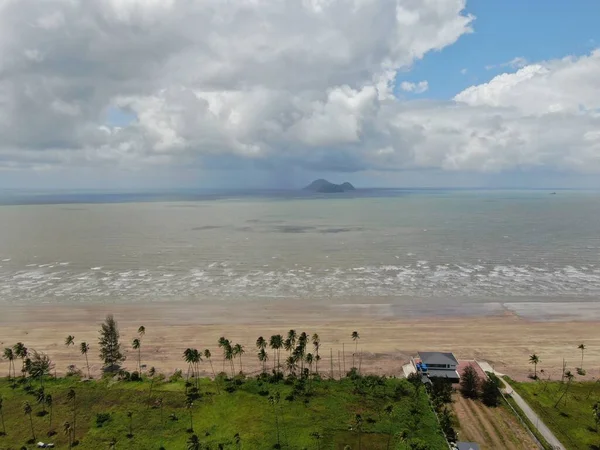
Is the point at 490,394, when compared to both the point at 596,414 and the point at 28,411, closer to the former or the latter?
the point at 596,414

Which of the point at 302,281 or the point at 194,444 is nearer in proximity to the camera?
the point at 194,444

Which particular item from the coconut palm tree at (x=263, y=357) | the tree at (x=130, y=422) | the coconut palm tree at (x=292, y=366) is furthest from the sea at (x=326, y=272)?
the tree at (x=130, y=422)

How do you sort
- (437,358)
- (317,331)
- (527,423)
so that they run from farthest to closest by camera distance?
(317,331) → (437,358) → (527,423)

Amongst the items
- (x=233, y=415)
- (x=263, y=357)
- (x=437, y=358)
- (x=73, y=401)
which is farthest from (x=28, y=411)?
(x=437, y=358)

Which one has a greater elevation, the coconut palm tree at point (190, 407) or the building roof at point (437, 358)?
the building roof at point (437, 358)

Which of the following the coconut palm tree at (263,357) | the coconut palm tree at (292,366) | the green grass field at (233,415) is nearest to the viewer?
the green grass field at (233,415)

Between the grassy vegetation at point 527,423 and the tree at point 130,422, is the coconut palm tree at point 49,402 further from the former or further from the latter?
the grassy vegetation at point 527,423

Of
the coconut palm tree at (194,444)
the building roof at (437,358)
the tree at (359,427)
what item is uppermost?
the building roof at (437,358)

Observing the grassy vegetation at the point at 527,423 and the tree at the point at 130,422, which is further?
the tree at the point at 130,422
